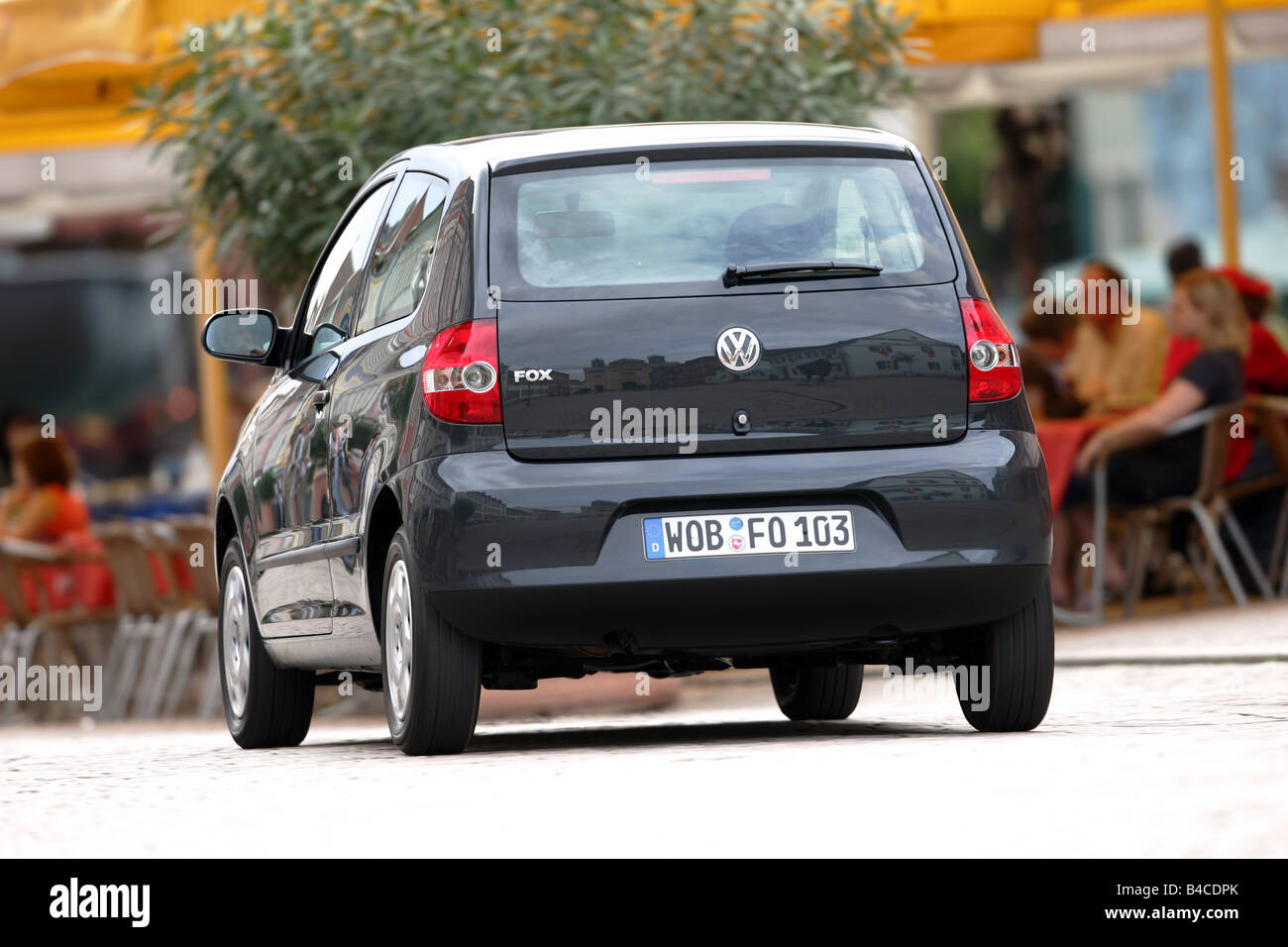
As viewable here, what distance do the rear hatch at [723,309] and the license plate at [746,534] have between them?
19 cm

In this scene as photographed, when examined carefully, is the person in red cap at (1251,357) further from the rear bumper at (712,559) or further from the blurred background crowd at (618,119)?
the rear bumper at (712,559)

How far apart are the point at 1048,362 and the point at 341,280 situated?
307 inches

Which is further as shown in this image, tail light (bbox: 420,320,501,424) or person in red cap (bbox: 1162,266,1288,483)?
person in red cap (bbox: 1162,266,1288,483)

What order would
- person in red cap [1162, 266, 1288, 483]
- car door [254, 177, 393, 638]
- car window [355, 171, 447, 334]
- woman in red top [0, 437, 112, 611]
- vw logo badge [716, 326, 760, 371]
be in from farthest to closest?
woman in red top [0, 437, 112, 611] < person in red cap [1162, 266, 1288, 483] < car door [254, 177, 393, 638] < car window [355, 171, 447, 334] < vw logo badge [716, 326, 760, 371]

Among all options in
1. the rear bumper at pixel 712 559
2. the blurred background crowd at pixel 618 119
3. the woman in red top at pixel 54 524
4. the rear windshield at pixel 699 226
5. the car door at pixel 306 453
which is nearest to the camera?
the rear bumper at pixel 712 559

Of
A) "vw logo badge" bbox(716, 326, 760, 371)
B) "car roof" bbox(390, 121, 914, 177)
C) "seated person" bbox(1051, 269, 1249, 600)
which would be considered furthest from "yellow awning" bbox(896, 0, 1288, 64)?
"vw logo badge" bbox(716, 326, 760, 371)

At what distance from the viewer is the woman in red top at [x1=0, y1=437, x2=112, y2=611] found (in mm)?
16297

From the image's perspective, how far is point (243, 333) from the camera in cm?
865

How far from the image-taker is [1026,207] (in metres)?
38.6

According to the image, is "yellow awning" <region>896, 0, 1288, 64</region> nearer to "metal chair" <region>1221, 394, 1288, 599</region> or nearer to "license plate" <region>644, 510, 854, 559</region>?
"metal chair" <region>1221, 394, 1288, 599</region>

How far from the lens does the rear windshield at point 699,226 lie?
278 inches

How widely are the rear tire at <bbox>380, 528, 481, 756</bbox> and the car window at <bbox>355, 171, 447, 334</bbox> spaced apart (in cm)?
77

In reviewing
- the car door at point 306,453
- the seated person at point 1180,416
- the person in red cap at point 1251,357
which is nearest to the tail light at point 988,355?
the car door at point 306,453
